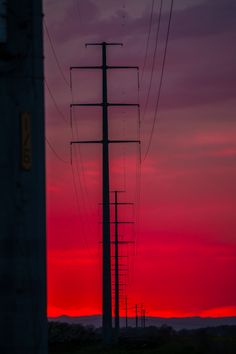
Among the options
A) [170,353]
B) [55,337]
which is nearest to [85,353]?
[170,353]

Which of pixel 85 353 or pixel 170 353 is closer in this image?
pixel 170 353

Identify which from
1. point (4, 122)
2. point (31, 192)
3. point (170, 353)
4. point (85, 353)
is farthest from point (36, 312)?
point (85, 353)

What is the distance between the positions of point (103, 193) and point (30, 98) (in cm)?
3408

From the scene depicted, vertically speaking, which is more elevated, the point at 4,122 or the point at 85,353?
the point at 4,122

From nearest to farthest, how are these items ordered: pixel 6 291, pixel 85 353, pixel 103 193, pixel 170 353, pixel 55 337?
1. pixel 6 291
2. pixel 170 353
3. pixel 85 353
4. pixel 103 193
5. pixel 55 337

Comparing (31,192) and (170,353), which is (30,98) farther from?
(170,353)

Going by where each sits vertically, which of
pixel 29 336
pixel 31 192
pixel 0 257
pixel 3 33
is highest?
pixel 3 33

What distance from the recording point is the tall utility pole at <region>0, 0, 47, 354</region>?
761cm

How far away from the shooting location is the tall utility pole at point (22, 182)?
7.61 meters

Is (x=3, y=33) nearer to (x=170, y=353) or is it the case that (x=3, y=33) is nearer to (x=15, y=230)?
(x=15, y=230)

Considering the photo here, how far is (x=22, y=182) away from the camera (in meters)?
7.72

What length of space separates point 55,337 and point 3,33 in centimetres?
5178

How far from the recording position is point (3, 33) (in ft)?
25.6

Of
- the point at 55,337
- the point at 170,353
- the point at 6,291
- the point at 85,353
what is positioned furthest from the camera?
the point at 55,337
